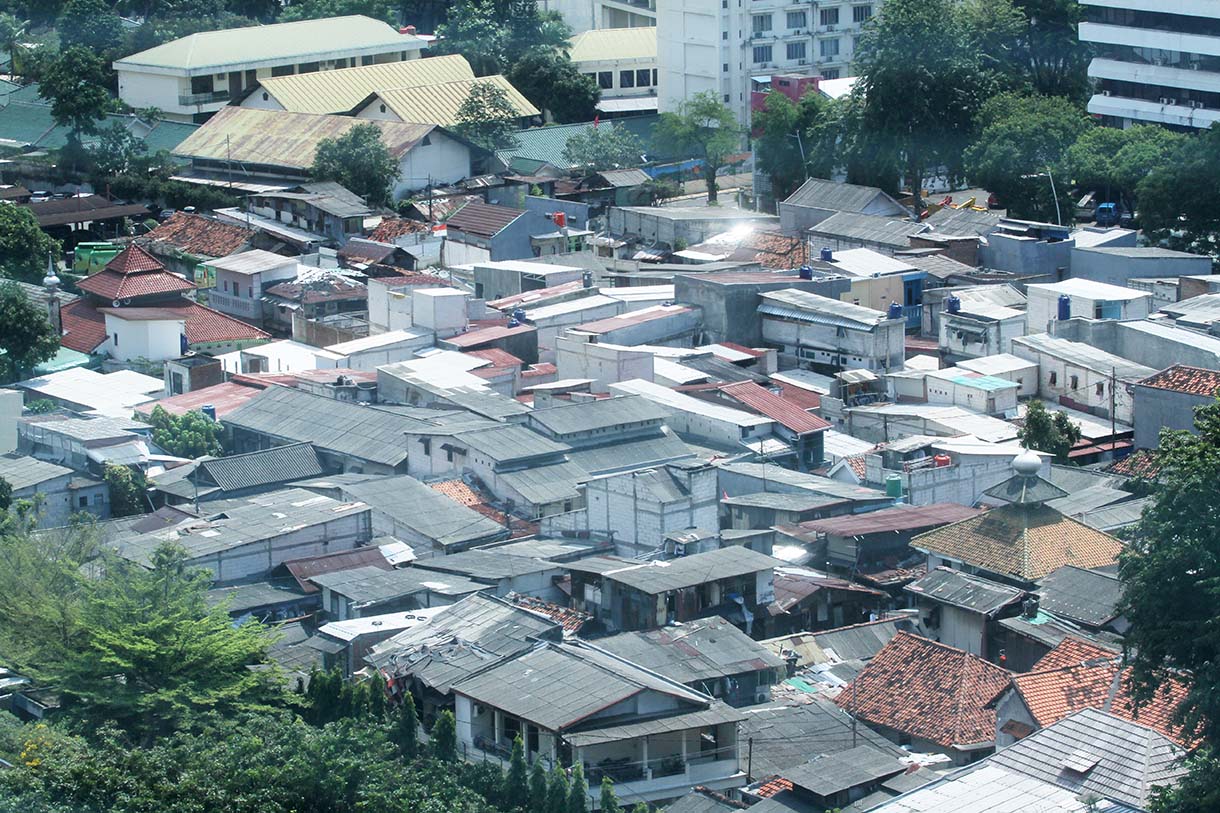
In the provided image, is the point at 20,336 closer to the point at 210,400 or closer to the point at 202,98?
the point at 210,400

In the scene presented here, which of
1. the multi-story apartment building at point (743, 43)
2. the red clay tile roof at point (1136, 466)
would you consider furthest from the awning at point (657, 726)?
the multi-story apartment building at point (743, 43)

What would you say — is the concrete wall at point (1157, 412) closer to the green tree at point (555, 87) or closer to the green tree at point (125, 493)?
the green tree at point (125, 493)

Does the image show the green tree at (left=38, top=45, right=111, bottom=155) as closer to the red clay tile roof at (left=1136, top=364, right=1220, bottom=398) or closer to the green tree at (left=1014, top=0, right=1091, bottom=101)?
the green tree at (left=1014, top=0, right=1091, bottom=101)

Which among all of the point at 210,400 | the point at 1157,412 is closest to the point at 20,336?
the point at 210,400

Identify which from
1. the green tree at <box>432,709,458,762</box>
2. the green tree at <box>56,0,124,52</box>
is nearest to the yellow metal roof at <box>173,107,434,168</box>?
the green tree at <box>56,0,124,52</box>

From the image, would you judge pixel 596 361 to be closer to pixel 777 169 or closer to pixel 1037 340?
pixel 1037 340

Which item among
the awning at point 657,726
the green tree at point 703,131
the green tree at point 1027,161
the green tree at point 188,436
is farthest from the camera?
the green tree at point 703,131
